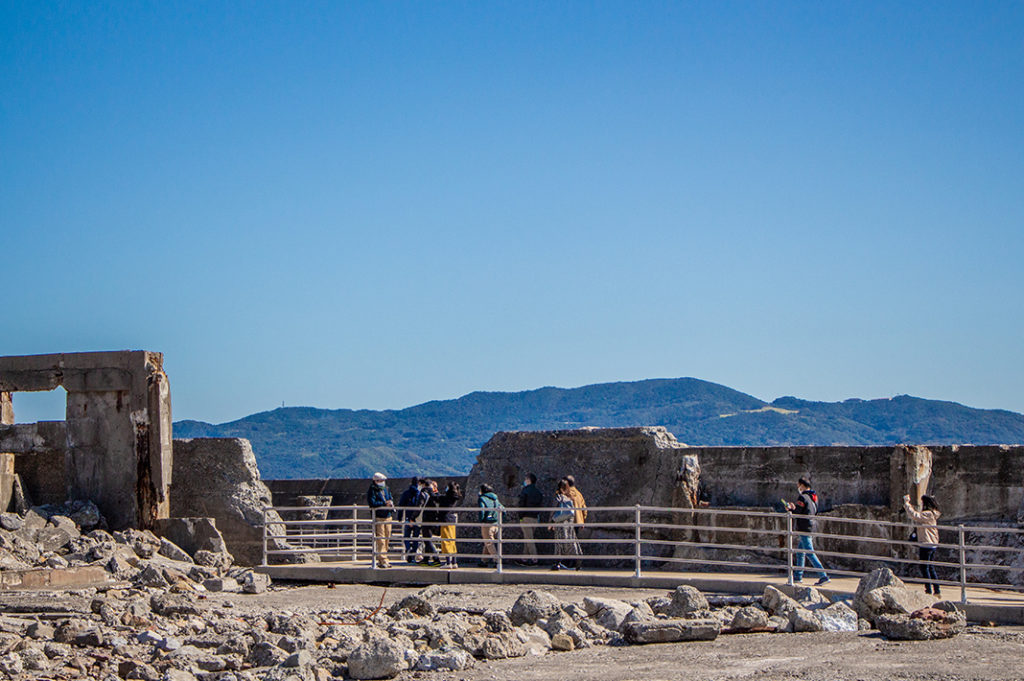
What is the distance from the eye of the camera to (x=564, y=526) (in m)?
16.5

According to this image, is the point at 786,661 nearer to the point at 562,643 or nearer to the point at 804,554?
the point at 562,643

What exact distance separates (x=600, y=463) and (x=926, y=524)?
5.47 meters

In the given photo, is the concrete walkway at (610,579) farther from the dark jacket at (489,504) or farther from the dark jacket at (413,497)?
the dark jacket at (413,497)

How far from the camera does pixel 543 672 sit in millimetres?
11188

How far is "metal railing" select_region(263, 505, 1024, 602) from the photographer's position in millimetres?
15383

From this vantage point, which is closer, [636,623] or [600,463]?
[636,623]

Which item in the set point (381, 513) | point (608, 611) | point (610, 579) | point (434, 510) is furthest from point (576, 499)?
point (608, 611)

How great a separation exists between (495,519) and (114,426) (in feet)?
19.9

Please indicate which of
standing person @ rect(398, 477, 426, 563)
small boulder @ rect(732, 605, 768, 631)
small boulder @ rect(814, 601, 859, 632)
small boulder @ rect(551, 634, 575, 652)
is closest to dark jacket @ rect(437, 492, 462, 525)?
standing person @ rect(398, 477, 426, 563)

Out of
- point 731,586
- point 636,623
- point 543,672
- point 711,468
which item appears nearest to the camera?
point 543,672

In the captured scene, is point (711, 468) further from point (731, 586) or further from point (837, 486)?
point (731, 586)

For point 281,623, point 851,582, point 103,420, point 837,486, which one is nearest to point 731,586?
point 851,582

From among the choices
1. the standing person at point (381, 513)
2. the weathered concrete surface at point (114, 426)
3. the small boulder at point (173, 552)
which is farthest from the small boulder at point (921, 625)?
the weathered concrete surface at point (114, 426)

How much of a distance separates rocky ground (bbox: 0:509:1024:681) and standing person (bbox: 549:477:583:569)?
42.5 inches
